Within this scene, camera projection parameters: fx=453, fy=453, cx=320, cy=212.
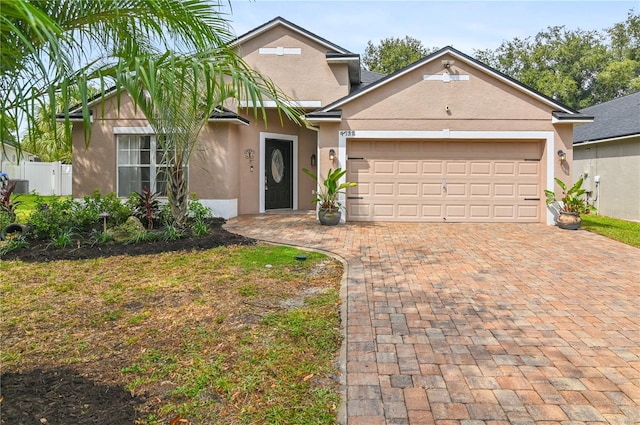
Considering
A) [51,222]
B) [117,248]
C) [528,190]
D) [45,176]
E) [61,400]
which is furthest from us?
[45,176]

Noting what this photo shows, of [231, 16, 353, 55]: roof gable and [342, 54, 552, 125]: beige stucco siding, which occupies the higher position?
[231, 16, 353, 55]: roof gable

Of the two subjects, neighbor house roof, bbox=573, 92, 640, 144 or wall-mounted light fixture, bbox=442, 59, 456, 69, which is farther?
neighbor house roof, bbox=573, 92, 640, 144

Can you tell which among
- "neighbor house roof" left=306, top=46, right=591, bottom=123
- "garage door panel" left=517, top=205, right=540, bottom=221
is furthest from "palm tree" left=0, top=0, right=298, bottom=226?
"garage door panel" left=517, top=205, right=540, bottom=221

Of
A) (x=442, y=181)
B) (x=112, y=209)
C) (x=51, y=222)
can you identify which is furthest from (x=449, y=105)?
(x=51, y=222)

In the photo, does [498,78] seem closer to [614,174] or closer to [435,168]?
[435,168]

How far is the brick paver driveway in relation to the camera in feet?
10.3

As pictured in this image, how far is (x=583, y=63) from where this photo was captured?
3434cm

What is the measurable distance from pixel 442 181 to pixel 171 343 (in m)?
10.1

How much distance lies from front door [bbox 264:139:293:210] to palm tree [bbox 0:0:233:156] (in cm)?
1160

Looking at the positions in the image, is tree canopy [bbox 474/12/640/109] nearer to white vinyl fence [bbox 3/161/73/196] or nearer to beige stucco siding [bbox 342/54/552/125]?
beige stucco siding [bbox 342/54/552/125]

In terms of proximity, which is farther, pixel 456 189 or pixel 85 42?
pixel 456 189

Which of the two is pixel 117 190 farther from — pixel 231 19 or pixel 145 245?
pixel 231 19

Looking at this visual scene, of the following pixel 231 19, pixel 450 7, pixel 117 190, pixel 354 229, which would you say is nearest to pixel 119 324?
pixel 231 19

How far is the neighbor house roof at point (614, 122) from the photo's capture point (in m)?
15.0
